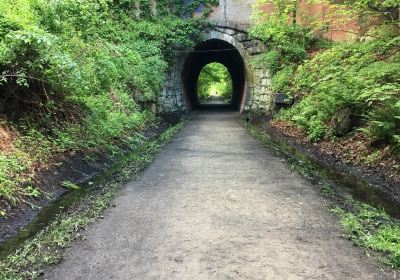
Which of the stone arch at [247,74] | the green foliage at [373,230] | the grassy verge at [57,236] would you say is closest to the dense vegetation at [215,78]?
the stone arch at [247,74]

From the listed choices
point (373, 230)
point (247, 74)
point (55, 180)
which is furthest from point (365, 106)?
point (247, 74)

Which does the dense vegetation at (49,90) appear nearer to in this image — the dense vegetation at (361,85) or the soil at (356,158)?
the soil at (356,158)

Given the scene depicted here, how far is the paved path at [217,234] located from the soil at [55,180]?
3.38ft

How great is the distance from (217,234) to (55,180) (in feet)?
11.6

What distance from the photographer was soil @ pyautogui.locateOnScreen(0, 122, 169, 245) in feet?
17.2

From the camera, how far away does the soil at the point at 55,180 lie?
5.23 m

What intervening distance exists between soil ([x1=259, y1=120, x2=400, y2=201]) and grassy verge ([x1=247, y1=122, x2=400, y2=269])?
2.84 feet

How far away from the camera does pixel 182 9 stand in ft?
68.0

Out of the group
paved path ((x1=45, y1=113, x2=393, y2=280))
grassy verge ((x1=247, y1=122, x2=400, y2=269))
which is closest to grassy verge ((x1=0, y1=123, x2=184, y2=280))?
paved path ((x1=45, y1=113, x2=393, y2=280))

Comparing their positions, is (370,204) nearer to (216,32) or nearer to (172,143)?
(172,143)

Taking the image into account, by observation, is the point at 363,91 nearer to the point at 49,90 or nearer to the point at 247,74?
the point at 49,90

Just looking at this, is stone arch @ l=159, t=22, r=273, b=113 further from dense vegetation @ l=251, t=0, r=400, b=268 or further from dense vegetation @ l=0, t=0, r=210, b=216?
dense vegetation @ l=0, t=0, r=210, b=216

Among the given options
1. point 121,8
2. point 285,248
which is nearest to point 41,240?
point 285,248

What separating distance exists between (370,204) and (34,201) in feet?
16.6
